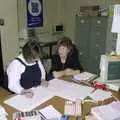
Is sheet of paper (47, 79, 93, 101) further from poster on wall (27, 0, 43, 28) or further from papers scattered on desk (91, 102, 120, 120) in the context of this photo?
poster on wall (27, 0, 43, 28)

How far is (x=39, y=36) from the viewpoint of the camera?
16.0 ft

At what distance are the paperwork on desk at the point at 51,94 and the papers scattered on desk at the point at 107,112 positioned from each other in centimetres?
25

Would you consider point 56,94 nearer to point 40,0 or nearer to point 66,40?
point 66,40

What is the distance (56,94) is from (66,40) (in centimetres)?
95

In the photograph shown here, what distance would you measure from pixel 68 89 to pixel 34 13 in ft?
10.1

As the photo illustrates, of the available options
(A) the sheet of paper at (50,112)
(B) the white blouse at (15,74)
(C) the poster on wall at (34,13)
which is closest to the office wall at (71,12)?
(C) the poster on wall at (34,13)

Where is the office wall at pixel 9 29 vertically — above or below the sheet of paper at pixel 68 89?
above

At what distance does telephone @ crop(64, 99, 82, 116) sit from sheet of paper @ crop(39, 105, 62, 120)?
0.07m

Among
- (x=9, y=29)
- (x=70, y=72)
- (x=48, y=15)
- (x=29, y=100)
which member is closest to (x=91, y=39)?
(x=48, y=15)

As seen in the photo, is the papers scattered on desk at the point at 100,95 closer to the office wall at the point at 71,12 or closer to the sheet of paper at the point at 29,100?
the sheet of paper at the point at 29,100

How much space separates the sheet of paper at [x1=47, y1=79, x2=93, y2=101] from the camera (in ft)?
6.47

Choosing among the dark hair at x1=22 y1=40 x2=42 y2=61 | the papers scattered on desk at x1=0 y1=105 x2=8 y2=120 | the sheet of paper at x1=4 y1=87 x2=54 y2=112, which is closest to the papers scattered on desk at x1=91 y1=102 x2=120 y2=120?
the sheet of paper at x1=4 y1=87 x2=54 y2=112

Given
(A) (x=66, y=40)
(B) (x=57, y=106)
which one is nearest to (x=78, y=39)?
(A) (x=66, y=40)

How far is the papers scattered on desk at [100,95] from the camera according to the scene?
1.95m
